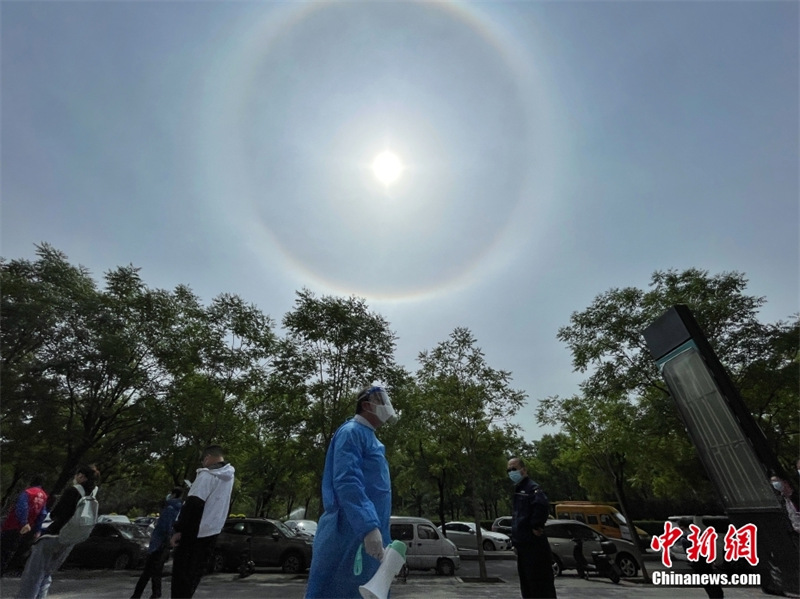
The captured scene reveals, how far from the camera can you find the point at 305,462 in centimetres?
1638

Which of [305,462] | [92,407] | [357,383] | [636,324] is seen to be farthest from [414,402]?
[92,407]

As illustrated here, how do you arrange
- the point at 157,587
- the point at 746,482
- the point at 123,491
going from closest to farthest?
the point at 746,482
the point at 157,587
the point at 123,491

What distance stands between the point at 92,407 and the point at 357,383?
33.7 feet

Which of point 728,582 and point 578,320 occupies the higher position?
point 578,320

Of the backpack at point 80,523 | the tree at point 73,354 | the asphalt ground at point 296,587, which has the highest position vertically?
the tree at point 73,354

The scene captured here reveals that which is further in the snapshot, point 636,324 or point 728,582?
point 636,324

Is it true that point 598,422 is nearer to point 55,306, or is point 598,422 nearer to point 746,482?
point 746,482

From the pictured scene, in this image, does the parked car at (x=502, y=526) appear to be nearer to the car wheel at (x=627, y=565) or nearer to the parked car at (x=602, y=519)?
the parked car at (x=602, y=519)

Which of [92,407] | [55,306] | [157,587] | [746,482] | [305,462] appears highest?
[55,306]

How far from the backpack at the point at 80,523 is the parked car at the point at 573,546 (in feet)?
44.9

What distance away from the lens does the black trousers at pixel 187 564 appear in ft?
17.0

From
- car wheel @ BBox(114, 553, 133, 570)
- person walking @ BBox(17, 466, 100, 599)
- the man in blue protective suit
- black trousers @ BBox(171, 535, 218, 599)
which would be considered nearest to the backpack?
person walking @ BBox(17, 466, 100, 599)

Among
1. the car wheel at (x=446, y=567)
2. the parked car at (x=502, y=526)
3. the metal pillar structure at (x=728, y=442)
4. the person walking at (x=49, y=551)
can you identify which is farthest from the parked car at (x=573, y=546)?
the parked car at (x=502, y=526)

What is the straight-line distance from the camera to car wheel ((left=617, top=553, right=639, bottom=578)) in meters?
14.7
